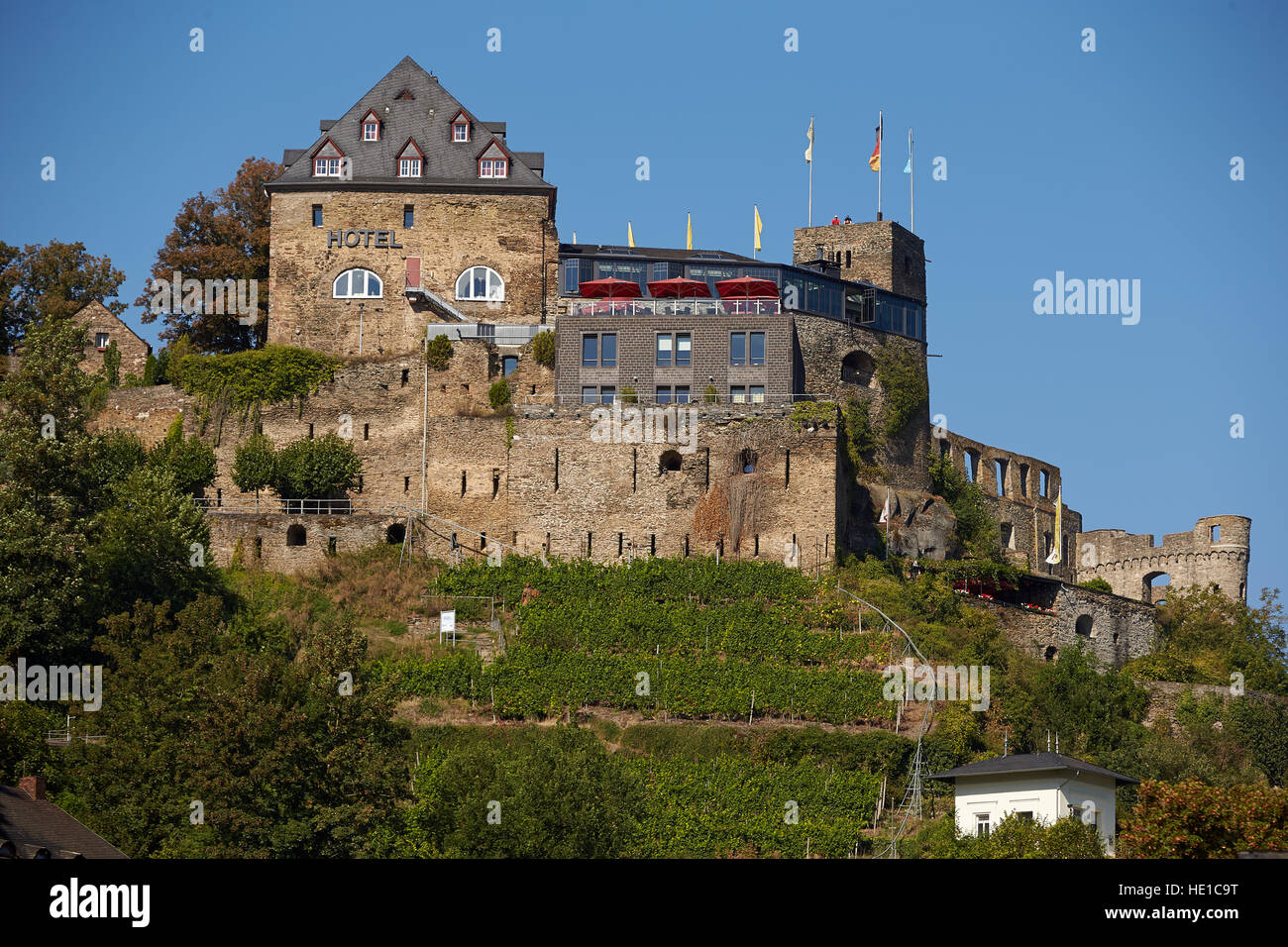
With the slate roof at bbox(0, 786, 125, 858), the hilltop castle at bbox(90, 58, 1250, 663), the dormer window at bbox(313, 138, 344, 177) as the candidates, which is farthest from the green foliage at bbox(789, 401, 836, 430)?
the slate roof at bbox(0, 786, 125, 858)

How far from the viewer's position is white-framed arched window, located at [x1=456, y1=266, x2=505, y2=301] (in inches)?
2884

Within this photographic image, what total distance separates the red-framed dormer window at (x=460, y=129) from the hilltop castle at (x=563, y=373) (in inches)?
3.5

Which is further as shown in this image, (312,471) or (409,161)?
(409,161)

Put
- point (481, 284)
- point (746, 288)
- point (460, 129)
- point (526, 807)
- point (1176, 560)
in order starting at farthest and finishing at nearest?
point (1176, 560) < point (460, 129) < point (481, 284) < point (746, 288) < point (526, 807)

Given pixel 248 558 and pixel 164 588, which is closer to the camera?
pixel 164 588

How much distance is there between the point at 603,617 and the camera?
57969mm

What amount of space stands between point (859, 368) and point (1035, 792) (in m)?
31.7

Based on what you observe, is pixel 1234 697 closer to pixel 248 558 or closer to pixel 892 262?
pixel 892 262

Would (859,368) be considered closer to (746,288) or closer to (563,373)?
(746,288)

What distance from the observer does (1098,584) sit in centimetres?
7881

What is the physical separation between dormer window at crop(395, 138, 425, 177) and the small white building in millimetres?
38409

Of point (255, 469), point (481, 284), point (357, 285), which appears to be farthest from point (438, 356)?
point (255, 469)
